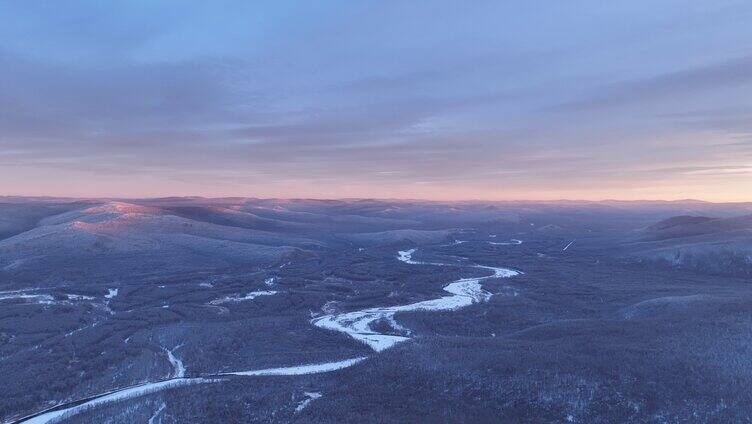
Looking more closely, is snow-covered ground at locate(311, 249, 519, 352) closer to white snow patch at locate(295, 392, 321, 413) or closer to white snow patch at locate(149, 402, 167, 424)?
white snow patch at locate(295, 392, 321, 413)

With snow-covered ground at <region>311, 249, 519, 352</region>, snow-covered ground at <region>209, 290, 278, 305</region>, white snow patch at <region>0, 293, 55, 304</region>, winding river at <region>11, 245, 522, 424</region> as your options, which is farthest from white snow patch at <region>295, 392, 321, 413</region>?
white snow patch at <region>0, 293, 55, 304</region>

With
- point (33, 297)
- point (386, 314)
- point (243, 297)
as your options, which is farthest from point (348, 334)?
point (33, 297)

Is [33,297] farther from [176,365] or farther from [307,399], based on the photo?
[307,399]

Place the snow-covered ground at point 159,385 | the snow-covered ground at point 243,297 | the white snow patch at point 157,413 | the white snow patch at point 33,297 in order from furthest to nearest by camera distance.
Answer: the snow-covered ground at point 243,297 → the white snow patch at point 33,297 → the snow-covered ground at point 159,385 → the white snow patch at point 157,413

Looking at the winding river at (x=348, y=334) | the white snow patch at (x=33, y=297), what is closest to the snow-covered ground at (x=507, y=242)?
the winding river at (x=348, y=334)

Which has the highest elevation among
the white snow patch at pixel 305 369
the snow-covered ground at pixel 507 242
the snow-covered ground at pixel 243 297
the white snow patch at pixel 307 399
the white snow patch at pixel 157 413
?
the snow-covered ground at pixel 507 242

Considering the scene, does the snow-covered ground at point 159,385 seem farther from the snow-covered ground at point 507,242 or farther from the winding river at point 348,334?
the snow-covered ground at point 507,242

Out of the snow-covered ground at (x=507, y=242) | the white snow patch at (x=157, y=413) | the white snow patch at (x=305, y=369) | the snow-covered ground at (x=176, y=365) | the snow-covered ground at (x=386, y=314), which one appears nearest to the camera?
the white snow patch at (x=157, y=413)

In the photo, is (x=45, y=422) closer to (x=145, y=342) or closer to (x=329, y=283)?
(x=145, y=342)

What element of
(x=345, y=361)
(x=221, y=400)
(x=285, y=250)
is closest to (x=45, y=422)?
(x=221, y=400)
